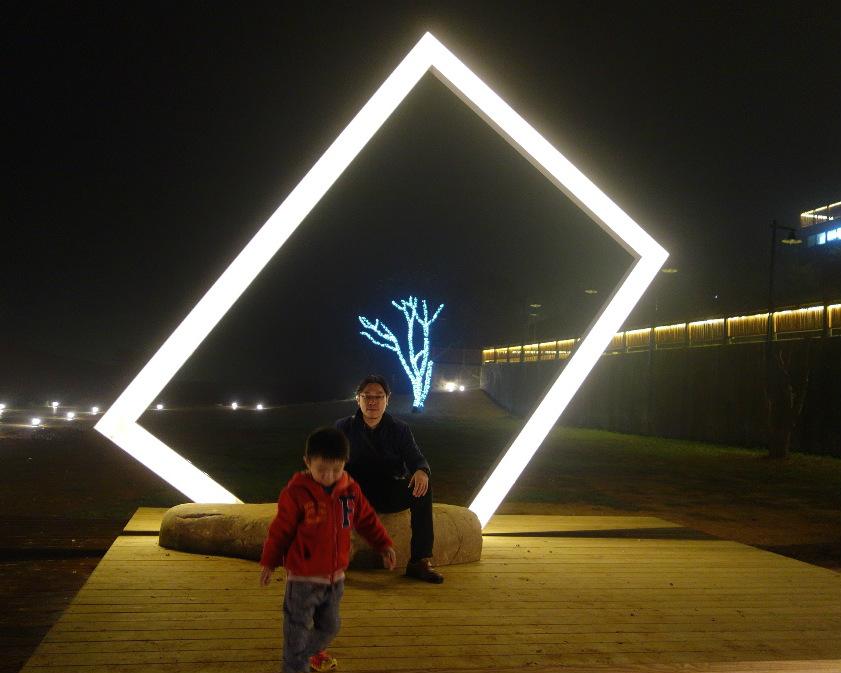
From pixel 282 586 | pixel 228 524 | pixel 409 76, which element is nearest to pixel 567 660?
pixel 282 586

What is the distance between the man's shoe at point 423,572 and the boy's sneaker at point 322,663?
56.2 inches

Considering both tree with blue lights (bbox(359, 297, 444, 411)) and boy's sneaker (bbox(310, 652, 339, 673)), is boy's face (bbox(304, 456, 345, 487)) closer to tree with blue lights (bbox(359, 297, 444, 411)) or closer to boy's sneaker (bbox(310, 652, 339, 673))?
boy's sneaker (bbox(310, 652, 339, 673))

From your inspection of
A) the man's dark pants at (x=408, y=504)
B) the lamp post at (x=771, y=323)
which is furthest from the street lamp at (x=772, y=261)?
the man's dark pants at (x=408, y=504)

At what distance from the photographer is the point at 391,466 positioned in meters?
4.46

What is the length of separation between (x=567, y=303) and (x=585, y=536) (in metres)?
37.2

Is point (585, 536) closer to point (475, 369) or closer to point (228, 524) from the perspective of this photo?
point (228, 524)

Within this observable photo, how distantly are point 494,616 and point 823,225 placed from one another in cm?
7246

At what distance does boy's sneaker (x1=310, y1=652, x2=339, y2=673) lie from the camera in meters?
2.89

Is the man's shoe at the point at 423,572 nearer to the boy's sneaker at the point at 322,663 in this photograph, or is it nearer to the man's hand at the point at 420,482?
the man's hand at the point at 420,482

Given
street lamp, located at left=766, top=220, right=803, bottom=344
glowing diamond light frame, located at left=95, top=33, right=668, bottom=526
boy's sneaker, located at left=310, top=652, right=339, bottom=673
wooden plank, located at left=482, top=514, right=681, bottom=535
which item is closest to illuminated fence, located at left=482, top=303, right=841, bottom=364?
street lamp, located at left=766, top=220, right=803, bottom=344

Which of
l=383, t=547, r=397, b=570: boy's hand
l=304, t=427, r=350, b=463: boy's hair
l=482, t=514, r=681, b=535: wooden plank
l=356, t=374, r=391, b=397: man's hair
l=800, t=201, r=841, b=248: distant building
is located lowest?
l=482, t=514, r=681, b=535: wooden plank

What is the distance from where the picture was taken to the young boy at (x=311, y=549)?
2.73m

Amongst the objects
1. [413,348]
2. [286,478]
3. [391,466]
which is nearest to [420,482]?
[391,466]

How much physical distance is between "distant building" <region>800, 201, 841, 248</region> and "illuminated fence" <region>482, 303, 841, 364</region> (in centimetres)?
4729
